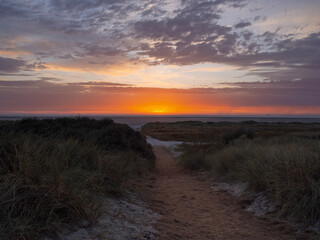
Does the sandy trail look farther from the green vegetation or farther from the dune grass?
the green vegetation

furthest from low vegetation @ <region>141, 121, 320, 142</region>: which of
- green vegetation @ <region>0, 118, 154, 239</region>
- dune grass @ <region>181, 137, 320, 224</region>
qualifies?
green vegetation @ <region>0, 118, 154, 239</region>

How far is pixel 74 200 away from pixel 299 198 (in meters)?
4.53

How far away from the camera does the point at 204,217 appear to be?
253 inches

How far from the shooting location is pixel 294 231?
5.33m

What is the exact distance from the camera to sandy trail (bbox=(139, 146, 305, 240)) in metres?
5.25

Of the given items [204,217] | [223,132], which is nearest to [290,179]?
[204,217]

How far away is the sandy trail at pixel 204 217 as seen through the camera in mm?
5246

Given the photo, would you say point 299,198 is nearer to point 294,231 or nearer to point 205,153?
point 294,231

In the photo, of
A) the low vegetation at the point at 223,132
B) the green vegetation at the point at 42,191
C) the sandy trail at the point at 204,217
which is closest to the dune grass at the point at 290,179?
the sandy trail at the point at 204,217

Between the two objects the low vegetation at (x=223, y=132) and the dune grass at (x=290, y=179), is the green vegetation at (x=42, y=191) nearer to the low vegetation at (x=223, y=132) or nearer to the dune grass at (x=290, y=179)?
the dune grass at (x=290, y=179)

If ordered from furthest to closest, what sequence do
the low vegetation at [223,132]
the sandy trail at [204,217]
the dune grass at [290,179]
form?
the low vegetation at [223,132], the dune grass at [290,179], the sandy trail at [204,217]

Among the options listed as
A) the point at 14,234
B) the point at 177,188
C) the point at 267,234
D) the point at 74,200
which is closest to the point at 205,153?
the point at 177,188

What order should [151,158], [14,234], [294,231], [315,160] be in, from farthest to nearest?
[151,158] < [315,160] < [294,231] < [14,234]

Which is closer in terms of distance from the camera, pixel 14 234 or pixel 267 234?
pixel 14 234
